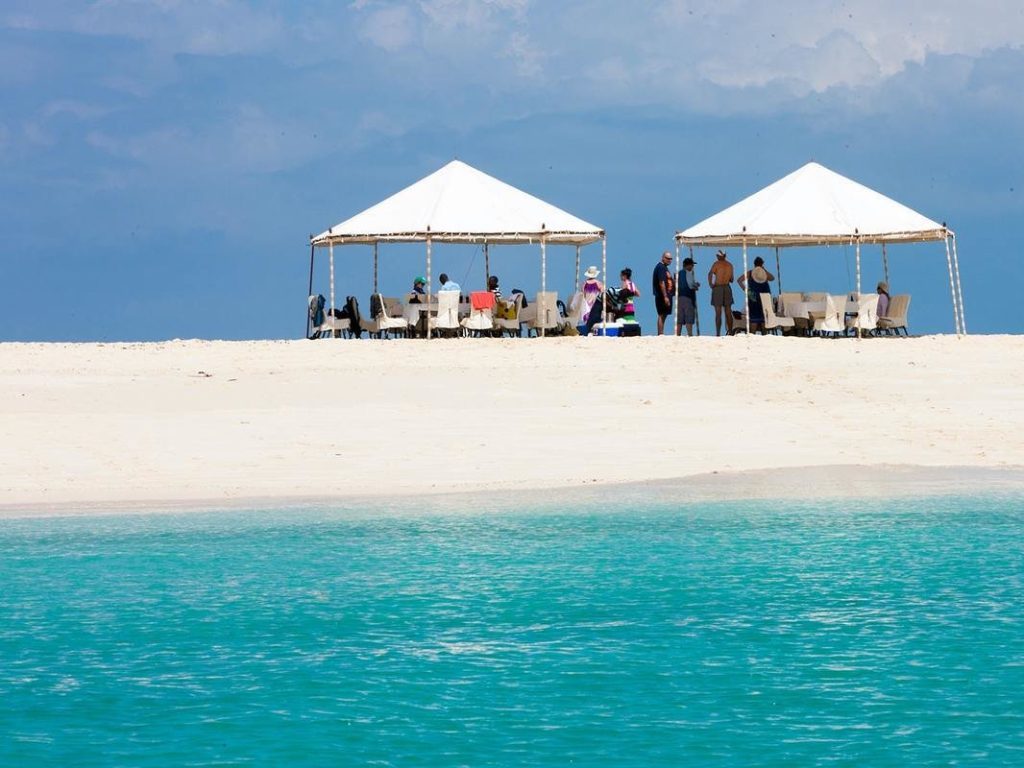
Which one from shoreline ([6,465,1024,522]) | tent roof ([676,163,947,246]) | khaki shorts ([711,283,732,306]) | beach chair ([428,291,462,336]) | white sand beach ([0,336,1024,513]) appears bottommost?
shoreline ([6,465,1024,522])

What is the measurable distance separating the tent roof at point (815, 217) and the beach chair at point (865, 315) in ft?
3.60

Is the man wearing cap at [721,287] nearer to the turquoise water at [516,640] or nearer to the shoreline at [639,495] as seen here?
the shoreline at [639,495]

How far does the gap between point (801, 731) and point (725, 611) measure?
9.12 ft

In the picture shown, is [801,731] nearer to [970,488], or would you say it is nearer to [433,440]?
[970,488]

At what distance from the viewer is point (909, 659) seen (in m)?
9.49

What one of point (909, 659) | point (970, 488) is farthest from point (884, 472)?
point (909, 659)

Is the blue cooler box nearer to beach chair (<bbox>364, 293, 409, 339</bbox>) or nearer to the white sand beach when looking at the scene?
the white sand beach

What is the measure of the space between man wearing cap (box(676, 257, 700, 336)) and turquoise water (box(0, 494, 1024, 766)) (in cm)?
1492

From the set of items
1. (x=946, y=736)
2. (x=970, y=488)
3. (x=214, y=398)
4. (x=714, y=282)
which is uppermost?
(x=714, y=282)

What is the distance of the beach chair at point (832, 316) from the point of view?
97.5 feet

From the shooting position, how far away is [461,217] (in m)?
28.6

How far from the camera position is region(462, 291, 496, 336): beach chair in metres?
28.9

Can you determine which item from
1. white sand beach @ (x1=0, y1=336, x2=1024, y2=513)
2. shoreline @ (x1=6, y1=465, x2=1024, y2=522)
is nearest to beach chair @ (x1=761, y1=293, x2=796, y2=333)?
white sand beach @ (x1=0, y1=336, x2=1024, y2=513)

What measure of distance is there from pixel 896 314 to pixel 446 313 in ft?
28.3
